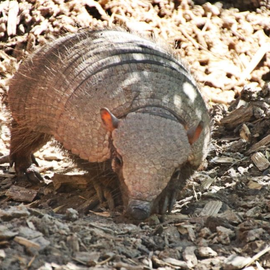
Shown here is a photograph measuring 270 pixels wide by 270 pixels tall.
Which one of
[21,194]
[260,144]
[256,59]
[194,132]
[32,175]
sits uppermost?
[194,132]

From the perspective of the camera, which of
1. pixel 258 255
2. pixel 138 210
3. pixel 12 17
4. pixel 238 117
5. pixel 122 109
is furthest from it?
pixel 12 17

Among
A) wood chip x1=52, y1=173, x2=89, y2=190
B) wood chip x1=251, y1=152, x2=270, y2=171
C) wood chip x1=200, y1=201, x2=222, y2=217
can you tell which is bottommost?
wood chip x1=52, y1=173, x2=89, y2=190

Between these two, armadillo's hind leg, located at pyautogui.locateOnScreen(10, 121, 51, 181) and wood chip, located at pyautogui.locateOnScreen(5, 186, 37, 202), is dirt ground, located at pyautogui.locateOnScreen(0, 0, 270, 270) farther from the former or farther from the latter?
armadillo's hind leg, located at pyautogui.locateOnScreen(10, 121, 51, 181)

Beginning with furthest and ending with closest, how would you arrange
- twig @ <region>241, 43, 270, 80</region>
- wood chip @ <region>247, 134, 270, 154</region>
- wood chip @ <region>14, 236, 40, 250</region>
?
twig @ <region>241, 43, 270, 80</region> < wood chip @ <region>247, 134, 270, 154</region> < wood chip @ <region>14, 236, 40, 250</region>

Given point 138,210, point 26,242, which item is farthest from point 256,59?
point 26,242

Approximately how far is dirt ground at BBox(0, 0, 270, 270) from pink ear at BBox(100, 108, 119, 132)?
0.87 m

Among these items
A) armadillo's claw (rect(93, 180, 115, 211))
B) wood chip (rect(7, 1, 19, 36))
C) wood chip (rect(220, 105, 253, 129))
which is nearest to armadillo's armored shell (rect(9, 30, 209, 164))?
armadillo's claw (rect(93, 180, 115, 211))

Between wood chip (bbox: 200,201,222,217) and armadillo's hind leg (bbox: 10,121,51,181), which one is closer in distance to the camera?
wood chip (bbox: 200,201,222,217)

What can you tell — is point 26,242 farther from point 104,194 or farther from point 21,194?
point 21,194

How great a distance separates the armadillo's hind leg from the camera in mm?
7055

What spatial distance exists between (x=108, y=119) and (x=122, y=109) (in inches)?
12.5

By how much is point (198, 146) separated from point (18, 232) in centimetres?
252

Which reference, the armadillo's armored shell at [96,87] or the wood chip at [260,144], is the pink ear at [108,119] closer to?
the armadillo's armored shell at [96,87]

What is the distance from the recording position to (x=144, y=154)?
5.02 meters
